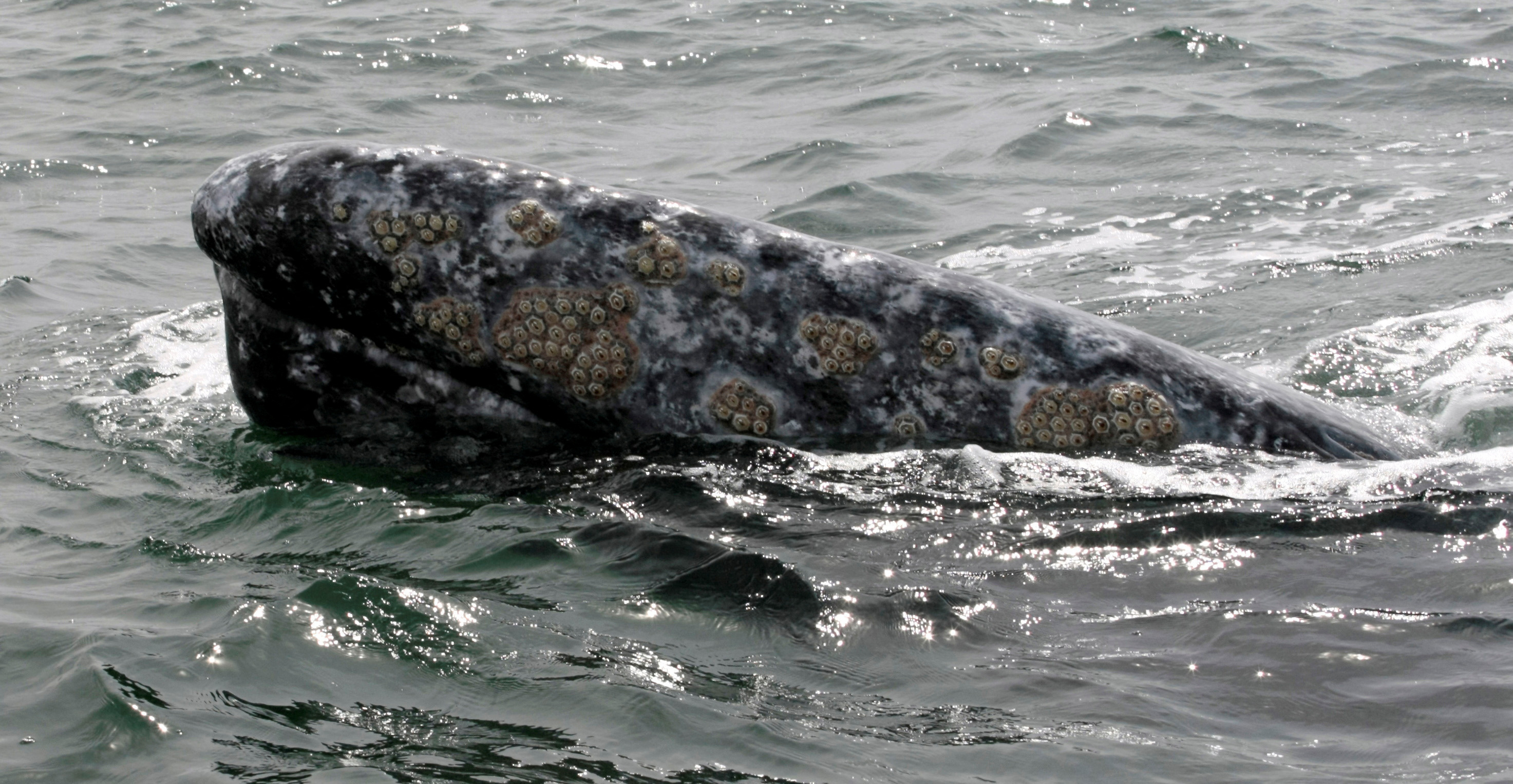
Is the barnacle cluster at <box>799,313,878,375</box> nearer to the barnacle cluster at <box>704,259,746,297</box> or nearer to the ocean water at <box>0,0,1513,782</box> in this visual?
the barnacle cluster at <box>704,259,746,297</box>

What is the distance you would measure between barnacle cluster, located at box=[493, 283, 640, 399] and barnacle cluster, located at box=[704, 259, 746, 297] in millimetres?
316

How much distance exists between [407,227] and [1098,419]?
8.90 ft

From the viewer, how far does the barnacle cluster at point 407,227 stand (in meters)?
5.83

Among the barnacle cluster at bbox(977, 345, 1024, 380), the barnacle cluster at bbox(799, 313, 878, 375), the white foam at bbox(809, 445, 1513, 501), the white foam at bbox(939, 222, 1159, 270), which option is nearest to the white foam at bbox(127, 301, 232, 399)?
the barnacle cluster at bbox(799, 313, 878, 375)

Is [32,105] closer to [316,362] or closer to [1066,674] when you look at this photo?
[316,362]

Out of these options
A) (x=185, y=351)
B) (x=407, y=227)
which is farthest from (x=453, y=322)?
(x=185, y=351)

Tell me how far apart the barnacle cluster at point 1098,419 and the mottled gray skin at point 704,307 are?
0.05 meters

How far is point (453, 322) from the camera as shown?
5.91 metres

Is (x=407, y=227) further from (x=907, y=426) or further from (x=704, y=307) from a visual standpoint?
(x=907, y=426)

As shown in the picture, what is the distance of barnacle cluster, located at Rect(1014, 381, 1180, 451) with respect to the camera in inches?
224

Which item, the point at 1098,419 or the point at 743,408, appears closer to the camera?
the point at 1098,419

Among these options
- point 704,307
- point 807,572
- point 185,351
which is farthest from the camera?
point 185,351

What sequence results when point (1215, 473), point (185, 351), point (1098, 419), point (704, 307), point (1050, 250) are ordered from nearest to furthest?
1. point (1215, 473)
2. point (1098, 419)
3. point (704, 307)
4. point (185, 351)
5. point (1050, 250)

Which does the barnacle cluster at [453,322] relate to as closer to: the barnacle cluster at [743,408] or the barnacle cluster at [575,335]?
the barnacle cluster at [575,335]
